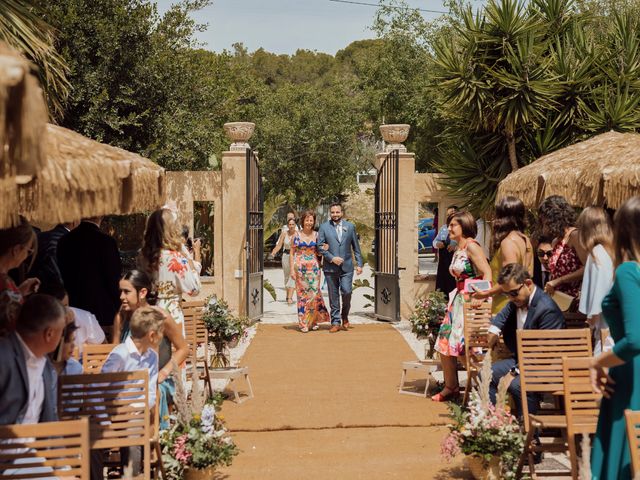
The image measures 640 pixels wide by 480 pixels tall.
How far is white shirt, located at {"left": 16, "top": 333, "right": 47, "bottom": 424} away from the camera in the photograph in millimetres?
4293

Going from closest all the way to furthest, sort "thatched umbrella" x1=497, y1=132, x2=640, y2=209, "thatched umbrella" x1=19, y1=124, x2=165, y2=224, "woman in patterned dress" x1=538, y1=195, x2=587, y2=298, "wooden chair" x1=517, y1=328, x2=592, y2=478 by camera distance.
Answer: "thatched umbrella" x1=19, y1=124, x2=165, y2=224
"wooden chair" x1=517, y1=328, x2=592, y2=478
"thatched umbrella" x1=497, y1=132, x2=640, y2=209
"woman in patterned dress" x1=538, y1=195, x2=587, y2=298

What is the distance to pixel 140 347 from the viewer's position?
5.69 m

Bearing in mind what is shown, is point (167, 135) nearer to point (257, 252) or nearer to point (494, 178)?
point (257, 252)

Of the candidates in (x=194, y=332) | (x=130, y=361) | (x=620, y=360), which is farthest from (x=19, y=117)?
(x=194, y=332)

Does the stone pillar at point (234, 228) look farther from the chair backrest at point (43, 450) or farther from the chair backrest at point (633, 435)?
the chair backrest at point (633, 435)

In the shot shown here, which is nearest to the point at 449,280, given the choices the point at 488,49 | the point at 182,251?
the point at 488,49

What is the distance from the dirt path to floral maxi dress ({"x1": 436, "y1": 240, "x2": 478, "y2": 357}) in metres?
0.60

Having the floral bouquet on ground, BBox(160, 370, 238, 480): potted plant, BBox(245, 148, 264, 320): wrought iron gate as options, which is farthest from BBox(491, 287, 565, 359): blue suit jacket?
BBox(245, 148, 264, 320): wrought iron gate

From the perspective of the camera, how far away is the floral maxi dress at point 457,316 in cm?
852

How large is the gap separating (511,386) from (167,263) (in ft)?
9.24

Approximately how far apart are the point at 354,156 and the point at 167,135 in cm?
2194

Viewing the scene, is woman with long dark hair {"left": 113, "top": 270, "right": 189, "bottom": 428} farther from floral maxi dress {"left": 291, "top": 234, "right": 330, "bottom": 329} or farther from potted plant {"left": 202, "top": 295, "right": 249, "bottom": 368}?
floral maxi dress {"left": 291, "top": 234, "right": 330, "bottom": 329}

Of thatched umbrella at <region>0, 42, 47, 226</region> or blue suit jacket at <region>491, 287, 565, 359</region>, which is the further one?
blue suit jacket at <region>491, 287, 565, 359</region>

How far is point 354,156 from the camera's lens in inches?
1507
